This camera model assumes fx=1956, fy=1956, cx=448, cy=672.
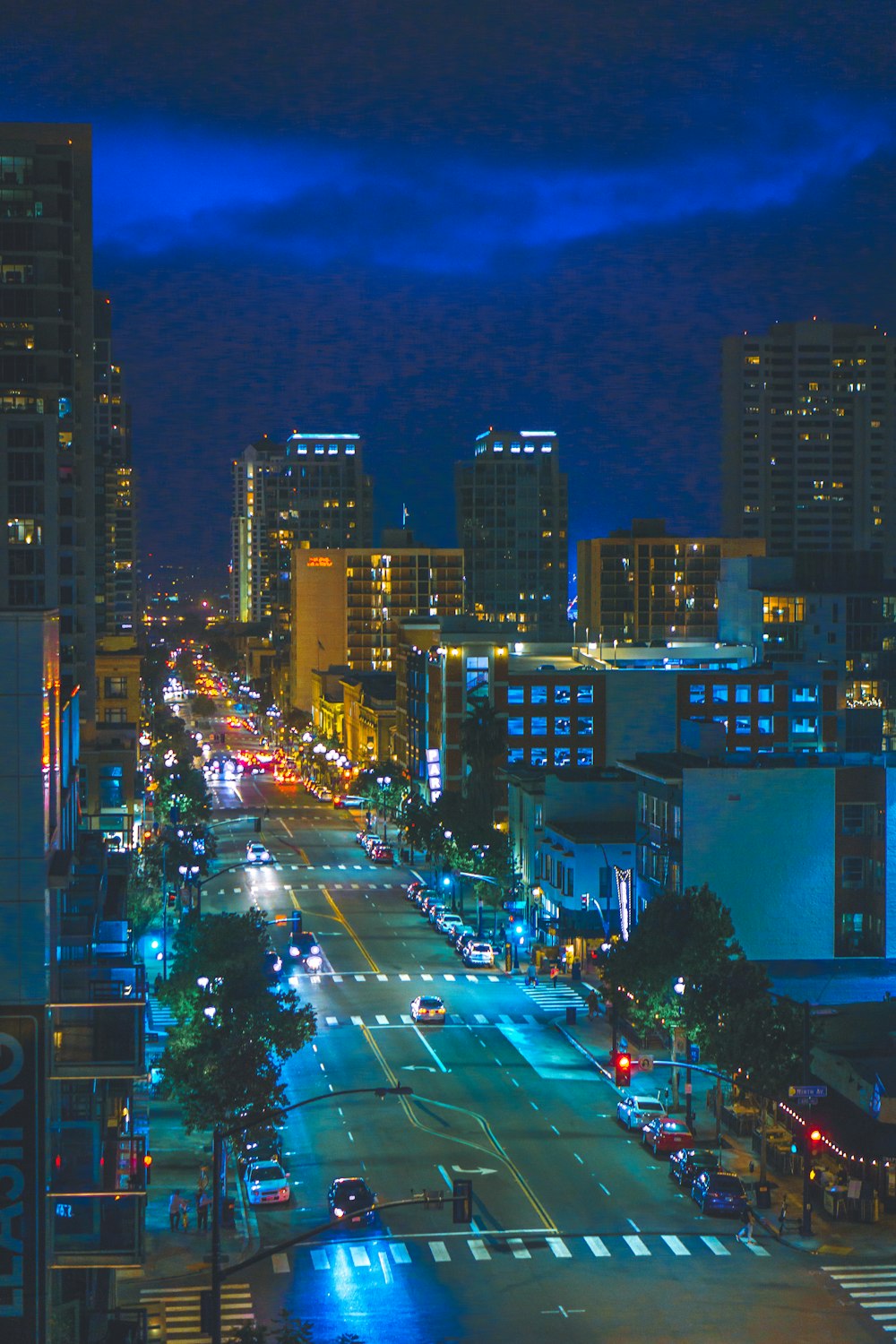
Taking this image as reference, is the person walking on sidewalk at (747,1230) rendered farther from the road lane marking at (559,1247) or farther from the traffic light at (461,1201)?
the traffic light at (461,1201)

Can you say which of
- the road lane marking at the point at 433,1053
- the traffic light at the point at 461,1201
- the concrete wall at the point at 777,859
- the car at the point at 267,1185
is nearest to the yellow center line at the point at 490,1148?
the road lane marking at the point at 433,1053

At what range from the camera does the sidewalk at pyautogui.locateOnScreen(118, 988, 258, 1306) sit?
47406 millimetres

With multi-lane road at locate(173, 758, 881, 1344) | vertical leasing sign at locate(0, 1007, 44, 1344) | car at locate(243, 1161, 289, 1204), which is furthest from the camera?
car at locate(243, 1161, 289, 1204)

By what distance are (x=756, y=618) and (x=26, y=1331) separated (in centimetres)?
15927

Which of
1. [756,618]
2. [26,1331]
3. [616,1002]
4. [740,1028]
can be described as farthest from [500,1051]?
[756,618]

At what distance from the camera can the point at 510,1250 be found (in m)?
49.0

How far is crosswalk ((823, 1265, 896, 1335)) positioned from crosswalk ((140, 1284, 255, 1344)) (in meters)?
14.1

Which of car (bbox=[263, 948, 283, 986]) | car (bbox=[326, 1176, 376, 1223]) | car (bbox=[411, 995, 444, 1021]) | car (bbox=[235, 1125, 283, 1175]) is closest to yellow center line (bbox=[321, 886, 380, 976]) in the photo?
car (bbox=[263, 948, 283, 986])

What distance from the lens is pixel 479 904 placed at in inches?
4178

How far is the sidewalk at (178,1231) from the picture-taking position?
156ft

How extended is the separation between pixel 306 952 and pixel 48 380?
36871 mm

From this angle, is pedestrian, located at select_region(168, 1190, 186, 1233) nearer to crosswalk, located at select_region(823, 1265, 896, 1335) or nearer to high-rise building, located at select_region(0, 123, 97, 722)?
crosswalk, located at select_region(823, 1265, 896, 1335)

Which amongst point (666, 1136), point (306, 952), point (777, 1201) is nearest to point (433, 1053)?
point (666, 1136)

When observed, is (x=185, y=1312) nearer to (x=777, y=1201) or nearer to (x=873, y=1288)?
(x=873, y=1288)
